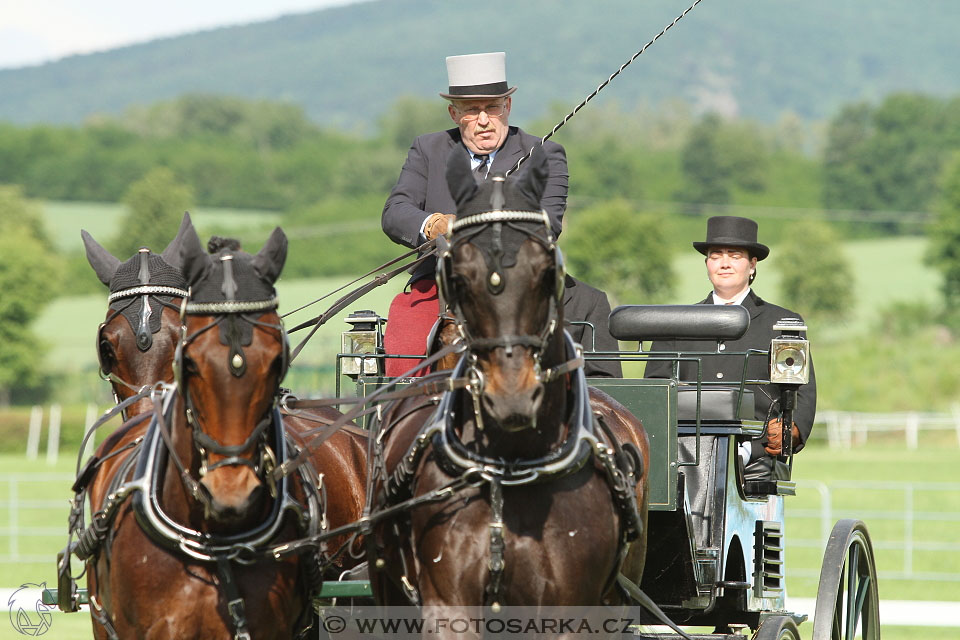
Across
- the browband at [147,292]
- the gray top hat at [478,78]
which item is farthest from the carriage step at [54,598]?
the gray top hat at [478,78]

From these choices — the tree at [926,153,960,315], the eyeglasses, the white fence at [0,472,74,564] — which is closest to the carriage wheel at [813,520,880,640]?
the eyeglasses

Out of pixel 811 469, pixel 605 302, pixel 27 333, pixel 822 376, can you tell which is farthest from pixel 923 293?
pixel 605 302

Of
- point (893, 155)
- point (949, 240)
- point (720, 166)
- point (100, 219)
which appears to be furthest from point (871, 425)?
point (893, 155)

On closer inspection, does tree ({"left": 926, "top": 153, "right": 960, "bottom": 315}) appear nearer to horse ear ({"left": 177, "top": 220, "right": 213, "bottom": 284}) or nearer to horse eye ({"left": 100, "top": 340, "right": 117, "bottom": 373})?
horse eye ({"left": 100, "top": 340, "right": 117, "bottom": 373})

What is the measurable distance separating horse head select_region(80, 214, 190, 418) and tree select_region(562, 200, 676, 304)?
5975 cm

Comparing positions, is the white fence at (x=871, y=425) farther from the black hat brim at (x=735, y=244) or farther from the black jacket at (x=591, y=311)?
the black jacket at (x=591, y=311)

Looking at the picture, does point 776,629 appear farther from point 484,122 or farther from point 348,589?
point 484,122

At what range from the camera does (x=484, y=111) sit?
554 cm

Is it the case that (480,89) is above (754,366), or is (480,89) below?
above

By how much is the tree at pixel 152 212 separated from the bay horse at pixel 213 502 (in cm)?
6616

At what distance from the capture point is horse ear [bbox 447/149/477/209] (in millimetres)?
3943

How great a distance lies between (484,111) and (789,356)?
173 cm

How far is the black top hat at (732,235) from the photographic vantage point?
7.07 m

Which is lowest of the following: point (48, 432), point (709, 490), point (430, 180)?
point (48, 432)
